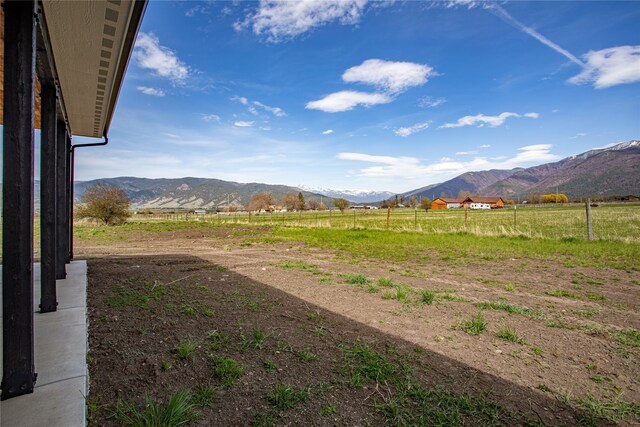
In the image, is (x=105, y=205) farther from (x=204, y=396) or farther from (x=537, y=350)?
(x=537, y=350)

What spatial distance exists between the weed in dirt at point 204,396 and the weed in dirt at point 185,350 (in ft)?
1.50

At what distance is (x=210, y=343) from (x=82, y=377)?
1055mm

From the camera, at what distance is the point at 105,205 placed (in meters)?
28.4

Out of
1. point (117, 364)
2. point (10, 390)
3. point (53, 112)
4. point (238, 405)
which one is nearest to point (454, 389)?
point (238, 405)

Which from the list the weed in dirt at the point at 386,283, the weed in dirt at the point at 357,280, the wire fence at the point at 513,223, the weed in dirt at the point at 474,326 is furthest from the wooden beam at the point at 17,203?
the wire fence at the point at 513,223

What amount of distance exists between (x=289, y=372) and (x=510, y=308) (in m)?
3.61

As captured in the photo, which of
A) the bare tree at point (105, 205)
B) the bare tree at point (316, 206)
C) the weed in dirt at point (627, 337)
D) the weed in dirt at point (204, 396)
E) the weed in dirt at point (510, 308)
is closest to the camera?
the weed in dirt at point (204, 396)

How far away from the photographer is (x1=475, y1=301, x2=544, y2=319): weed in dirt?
14.4ft

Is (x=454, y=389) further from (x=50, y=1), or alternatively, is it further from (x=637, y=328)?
(x=50, y=1)

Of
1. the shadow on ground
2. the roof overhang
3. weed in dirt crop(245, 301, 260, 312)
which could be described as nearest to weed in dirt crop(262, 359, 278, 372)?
the shadow on ground

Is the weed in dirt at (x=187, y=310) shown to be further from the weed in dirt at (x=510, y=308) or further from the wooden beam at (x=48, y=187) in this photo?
the weed in dirt at (x=510, y=308)

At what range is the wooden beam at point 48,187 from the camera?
11.8ft

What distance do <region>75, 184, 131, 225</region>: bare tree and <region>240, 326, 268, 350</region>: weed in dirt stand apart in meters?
31.6

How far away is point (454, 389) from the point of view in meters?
2.54
